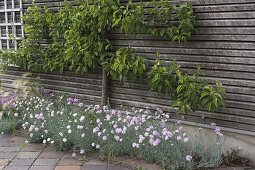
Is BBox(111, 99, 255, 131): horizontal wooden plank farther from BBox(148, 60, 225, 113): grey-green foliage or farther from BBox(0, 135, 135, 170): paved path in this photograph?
BBox(0, 135, 135, 170): paved path

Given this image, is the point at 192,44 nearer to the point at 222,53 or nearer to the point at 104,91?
the point at 222,53

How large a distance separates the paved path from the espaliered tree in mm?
1190

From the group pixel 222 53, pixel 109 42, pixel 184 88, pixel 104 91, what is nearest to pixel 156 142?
pixel 184 88

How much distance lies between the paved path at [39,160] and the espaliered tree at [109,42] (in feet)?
3.91

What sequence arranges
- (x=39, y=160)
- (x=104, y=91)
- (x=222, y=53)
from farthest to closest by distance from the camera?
1. (x=104, y=91)
2. (x=39, y=160)
3. (x=222, y=53)

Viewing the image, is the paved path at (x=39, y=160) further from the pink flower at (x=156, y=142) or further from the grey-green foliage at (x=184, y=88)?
the grey-green foliage at (x=184, y=88)

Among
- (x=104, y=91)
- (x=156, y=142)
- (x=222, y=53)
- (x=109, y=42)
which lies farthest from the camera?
(x=104, y=91)

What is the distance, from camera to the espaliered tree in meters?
4.59

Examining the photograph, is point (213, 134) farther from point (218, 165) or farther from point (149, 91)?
point (149, 91)

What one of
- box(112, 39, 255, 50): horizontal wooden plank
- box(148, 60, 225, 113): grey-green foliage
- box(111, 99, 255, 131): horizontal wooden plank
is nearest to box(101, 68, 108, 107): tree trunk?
box(111, 99, 255, 131): horizontal wooden plank

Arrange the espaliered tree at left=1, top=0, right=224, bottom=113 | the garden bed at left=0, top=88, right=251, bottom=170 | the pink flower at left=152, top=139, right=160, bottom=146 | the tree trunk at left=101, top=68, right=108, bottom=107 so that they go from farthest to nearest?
the tree trunk at left=101, top=68, right=108, bottom=107 → the espaliered tree at left=1, top=0, right=224, bottom=113 → the garden bed at left=0, top=88, right=251, bottom=170 → the pink flower at left=152, top=139, right=160, bottom=146

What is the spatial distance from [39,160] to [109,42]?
6.29ft

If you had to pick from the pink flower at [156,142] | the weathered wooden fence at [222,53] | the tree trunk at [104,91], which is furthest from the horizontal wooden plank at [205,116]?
the pink flower at [156,142]

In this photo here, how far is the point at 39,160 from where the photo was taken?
460 cm
